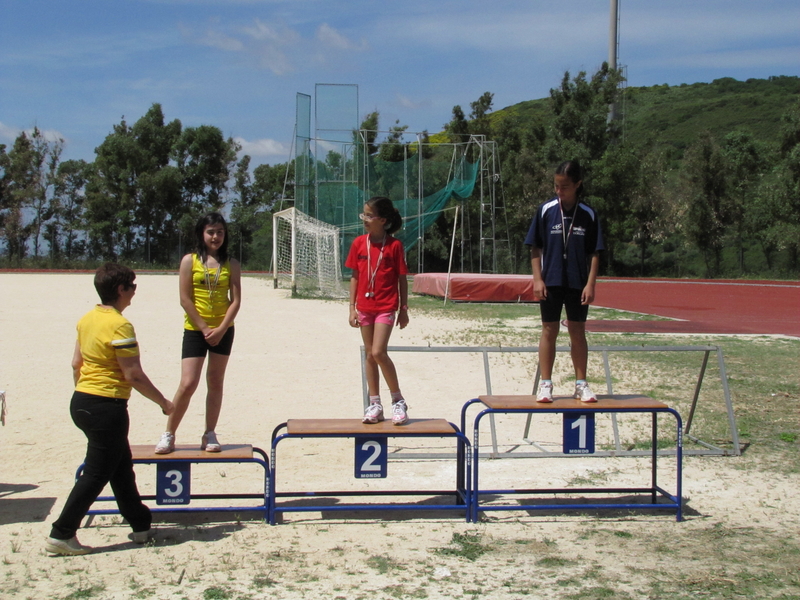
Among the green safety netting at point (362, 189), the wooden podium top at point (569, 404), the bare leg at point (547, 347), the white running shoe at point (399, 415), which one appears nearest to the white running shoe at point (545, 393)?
the wooden podium top at point (569, 404)

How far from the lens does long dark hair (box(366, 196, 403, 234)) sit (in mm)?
5191

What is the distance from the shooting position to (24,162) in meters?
49.3

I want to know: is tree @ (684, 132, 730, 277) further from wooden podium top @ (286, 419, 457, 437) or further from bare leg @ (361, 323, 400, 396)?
wooden podium top @ (286, 419, 457, 437)

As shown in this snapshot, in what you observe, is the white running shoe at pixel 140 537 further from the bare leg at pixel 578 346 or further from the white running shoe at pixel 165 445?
the bare leg at pixel 578 346

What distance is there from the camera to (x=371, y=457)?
4.92 m

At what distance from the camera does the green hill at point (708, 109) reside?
279ft

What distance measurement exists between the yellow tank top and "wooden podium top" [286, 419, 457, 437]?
0.78 m

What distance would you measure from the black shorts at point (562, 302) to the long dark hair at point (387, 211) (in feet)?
3.45

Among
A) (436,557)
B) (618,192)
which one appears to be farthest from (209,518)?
(618,192)

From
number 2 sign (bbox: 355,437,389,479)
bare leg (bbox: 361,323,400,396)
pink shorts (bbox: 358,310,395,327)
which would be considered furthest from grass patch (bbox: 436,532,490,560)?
pink shorts (bbox: 358,310,395,327)

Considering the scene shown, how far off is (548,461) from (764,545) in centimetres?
222

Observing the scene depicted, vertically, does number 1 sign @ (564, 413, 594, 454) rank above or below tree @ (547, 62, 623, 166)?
below

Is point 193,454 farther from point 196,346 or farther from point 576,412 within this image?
point 576,412

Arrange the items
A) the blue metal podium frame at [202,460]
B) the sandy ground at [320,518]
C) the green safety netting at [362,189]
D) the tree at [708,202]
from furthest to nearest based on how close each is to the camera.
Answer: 1. the tree at [708,202]
2. the green safety netting at [362,189]
3. the blue metal podium frame at [202,460]
4. the sandy ground at [320,518]
